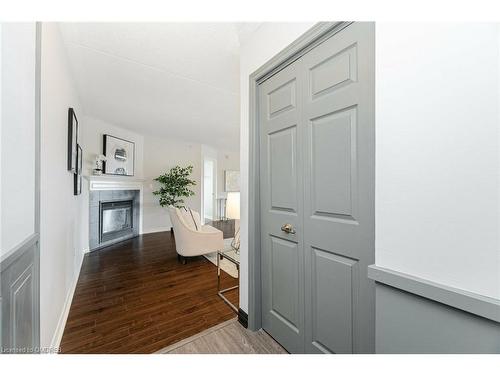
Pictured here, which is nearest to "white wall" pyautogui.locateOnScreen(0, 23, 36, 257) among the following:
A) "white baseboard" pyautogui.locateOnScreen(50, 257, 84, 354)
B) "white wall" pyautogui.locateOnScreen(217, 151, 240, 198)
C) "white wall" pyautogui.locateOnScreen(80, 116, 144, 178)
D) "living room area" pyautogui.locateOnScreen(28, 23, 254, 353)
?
"living room area" pyautogui.locateOnScreen(28, 23, 254, 353)

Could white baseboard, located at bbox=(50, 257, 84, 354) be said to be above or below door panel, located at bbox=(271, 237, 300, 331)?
below

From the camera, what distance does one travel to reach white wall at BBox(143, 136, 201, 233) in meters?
5.23

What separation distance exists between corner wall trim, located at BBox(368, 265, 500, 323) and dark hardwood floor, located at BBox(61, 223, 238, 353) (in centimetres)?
153

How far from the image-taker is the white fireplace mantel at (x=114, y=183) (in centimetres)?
384

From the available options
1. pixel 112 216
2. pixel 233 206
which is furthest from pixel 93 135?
pixel 233 206

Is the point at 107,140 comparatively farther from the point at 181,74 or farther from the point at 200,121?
the point at 181,74

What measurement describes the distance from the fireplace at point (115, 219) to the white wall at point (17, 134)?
11.5 feet

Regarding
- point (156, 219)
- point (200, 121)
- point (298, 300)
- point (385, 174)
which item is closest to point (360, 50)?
point (385, 174)

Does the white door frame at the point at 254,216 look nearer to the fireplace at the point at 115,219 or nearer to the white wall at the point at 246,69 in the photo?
the white wall at the point at 246,69

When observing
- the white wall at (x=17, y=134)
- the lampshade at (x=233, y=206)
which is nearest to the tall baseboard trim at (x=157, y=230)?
the lampshade at (x=233, y=206)

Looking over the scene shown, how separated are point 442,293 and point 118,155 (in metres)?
5.21

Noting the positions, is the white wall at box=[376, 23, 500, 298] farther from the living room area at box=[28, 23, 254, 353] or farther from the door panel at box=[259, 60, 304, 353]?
the living room area at box=[28, 23, 254, 353]

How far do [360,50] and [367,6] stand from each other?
16cm

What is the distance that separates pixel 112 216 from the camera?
4262 millimetres
